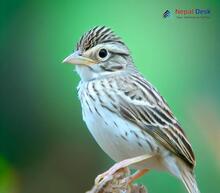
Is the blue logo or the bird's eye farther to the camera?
the blue logo

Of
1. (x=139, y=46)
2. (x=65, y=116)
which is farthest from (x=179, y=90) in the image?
→ (x=65, y=116)

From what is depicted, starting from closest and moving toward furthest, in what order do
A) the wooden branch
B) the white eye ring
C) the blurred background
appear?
1. the wooden branch
2. the white eye ring
3. the blurred background

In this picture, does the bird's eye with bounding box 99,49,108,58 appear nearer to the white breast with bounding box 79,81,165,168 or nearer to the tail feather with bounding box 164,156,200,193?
the white breast with bounding box 79,81,165,168

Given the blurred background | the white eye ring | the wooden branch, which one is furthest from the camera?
the blurred background

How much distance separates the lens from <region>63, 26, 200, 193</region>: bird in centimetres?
123

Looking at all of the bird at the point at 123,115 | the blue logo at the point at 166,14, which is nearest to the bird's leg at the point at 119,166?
the bird at the point at 123,115

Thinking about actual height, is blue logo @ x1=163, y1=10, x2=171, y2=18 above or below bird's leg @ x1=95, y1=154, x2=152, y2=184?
above

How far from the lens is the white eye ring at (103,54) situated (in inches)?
50.3

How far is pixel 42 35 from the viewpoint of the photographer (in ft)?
5.26

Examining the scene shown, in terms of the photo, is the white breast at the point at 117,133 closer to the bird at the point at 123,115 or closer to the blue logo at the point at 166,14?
the bird at the point at 123,115

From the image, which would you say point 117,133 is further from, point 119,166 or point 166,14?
point 166,14

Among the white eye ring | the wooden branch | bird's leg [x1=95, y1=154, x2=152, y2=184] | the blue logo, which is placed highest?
the blue logo

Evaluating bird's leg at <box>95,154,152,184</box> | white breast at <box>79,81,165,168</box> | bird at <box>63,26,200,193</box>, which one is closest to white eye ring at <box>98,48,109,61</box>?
bird at <box>63,26,200,193</box>

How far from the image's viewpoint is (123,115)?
1.24 meters
